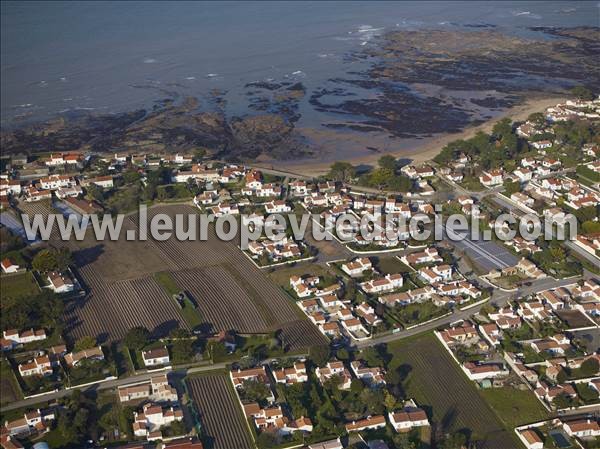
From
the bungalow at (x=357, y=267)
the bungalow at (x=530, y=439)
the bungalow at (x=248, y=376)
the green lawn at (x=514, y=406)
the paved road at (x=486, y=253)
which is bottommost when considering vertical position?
the green lawn at (x=514, y=406)

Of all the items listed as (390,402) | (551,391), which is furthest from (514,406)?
(390,402)

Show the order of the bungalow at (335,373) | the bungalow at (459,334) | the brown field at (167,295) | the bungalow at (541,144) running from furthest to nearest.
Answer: the bungalow at (541,144)
the brown field at (167,295)
the bungalow at (459,334)
the bungalow at (335,373)

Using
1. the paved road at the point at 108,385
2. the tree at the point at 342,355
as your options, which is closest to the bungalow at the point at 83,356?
the paved road at the point at 108,385

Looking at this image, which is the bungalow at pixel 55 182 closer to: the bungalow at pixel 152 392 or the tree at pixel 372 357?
the bungalow at pixel 152 392

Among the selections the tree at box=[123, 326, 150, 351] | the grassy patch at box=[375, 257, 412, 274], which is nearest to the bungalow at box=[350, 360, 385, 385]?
the grassy patch at box=[375, 257, 412, 274]

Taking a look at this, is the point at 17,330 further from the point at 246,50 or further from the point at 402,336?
the point at 246,50

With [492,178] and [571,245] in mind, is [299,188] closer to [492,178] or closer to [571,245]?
[492,178]

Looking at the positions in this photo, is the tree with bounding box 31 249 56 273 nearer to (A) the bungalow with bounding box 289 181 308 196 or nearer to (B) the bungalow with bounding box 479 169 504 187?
(A) the bungalow with bounding box 289 181 308 196
